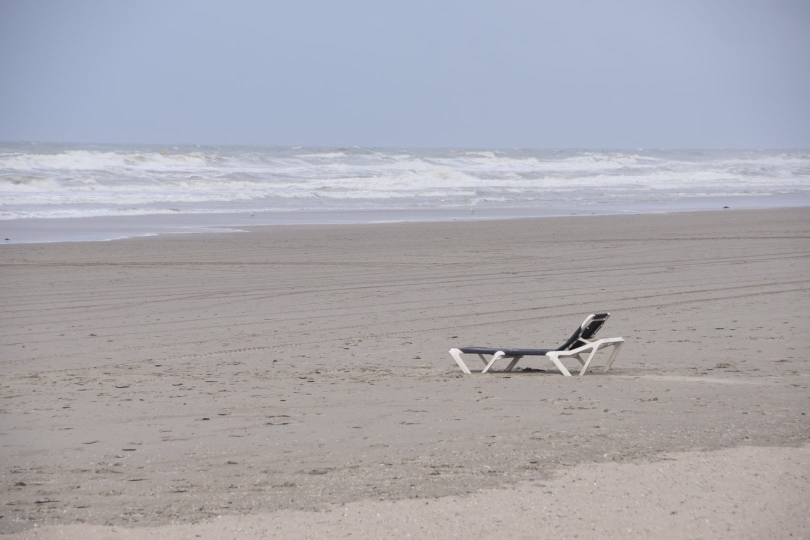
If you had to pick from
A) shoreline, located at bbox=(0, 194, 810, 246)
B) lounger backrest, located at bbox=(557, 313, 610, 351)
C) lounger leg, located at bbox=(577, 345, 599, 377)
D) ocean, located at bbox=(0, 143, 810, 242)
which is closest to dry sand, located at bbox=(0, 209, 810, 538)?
lounger leg, located at bbox=(577, 345, 599, 377)

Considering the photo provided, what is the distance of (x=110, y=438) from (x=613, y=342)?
3737 millimetres

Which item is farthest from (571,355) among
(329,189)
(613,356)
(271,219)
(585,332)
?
(329,189)

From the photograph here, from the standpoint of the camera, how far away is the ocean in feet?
79.5

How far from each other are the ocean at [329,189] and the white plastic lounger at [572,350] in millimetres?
12674

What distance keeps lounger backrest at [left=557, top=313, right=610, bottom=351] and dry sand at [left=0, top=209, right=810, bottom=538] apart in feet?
1.01

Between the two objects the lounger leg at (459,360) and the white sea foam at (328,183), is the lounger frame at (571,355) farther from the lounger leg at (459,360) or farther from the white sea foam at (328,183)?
the white sea foam at (328,183)

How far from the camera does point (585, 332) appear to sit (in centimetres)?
682

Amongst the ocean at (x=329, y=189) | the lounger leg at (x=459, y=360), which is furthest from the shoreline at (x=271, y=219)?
the lounger leg at (x=459, y=360)

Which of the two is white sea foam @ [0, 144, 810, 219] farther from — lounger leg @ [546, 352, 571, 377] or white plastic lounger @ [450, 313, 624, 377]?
lounger leg @ [546, 352, 571, 377]

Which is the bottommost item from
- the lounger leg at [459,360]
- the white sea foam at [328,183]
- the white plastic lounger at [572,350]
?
the white sea foam at [328,183]

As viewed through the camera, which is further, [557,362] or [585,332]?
[585,332]

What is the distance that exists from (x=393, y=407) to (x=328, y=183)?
34550mm

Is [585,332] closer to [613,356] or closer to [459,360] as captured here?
[613,356]

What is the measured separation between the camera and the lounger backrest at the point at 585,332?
22.1 feet
